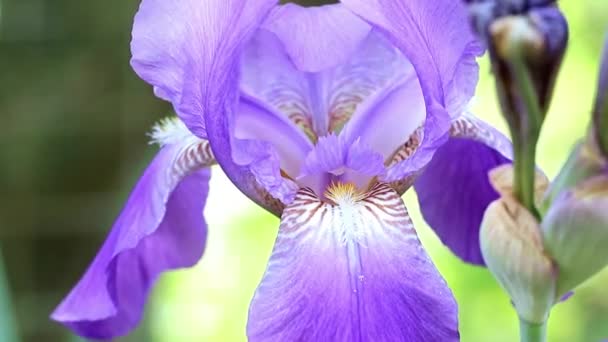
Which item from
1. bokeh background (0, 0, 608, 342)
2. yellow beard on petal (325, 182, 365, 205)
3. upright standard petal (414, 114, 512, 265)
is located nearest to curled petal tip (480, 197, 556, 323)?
yellow beard on petal (325, 182, 365, 205)

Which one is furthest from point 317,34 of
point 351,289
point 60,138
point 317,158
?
→ point 60,138

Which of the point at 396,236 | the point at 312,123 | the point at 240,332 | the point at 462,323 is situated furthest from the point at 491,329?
the point at 396,236

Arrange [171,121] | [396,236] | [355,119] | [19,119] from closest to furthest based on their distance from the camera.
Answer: [396,236], [355,119], [171,121], [19,119]

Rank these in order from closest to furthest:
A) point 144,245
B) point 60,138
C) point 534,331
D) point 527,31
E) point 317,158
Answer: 1. point 527,31
2. point 534,331
3. point 317,158
4. point 144,245
5. point 60,138

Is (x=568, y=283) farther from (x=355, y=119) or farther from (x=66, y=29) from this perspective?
(x=66, y=29)

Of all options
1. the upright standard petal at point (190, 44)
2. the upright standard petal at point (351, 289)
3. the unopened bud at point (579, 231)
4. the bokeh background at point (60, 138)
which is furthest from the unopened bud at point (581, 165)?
the bokeh background at point (60, 138)

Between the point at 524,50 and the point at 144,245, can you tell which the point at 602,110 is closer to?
the point at 524,50
